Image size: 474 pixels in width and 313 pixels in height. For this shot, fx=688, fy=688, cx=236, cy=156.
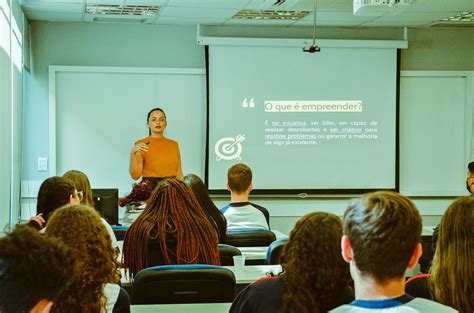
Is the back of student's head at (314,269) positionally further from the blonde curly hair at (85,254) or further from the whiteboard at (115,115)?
the whiteboard at (115,115)

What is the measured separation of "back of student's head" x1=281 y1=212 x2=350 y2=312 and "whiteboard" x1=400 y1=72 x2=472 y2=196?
6.43 m

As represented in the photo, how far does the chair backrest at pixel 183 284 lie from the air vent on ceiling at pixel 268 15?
4.75 metres

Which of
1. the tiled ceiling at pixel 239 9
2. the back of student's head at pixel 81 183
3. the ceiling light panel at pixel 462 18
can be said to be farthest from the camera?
the ceiling light panel at pixel 462 18

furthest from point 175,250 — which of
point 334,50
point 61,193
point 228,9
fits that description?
point 334,50

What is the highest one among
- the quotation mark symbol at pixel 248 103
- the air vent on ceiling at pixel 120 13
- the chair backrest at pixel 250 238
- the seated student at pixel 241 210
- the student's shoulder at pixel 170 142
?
the air vent on ceiling at pixel 120 13

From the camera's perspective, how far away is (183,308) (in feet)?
9.41

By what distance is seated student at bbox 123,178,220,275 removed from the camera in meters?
3.44

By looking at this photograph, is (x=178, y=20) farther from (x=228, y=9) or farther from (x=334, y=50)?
(x=334, y=50)

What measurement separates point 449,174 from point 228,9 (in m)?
3.48

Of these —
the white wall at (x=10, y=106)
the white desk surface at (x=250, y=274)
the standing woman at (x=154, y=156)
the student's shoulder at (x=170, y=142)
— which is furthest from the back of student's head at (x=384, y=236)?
the student's shoulder at (x=170, y=142)

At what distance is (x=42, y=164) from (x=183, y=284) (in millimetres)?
4960

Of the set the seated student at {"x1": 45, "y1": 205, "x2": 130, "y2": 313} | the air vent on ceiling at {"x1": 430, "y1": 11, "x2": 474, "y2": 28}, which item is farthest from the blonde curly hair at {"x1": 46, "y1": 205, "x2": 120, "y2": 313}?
the air vent on ceiling at {"x1": 430, "y1": 11, "x2": 474, "y2": 28}

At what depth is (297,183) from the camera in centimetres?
814

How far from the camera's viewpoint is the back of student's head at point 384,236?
167 cm
